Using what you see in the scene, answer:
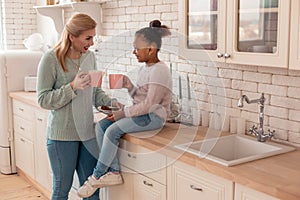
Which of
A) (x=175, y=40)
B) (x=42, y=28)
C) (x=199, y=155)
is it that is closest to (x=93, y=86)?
(x=175, y=40)

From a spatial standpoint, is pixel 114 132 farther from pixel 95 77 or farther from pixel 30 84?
pixel 30 84

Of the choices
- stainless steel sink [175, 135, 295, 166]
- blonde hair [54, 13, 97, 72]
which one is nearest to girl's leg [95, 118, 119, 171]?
blonde hair [54, 13, 97, 72]

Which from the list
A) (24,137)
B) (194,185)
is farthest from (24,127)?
(194,185)

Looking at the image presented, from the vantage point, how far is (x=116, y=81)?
2.88 metres

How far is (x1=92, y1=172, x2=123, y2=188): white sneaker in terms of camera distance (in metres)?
2.63

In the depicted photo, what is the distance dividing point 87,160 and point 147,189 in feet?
1.63

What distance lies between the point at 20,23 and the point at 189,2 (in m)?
3.12

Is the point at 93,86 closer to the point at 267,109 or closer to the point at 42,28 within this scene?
the point at 267,109

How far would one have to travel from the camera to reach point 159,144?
2.36 metres

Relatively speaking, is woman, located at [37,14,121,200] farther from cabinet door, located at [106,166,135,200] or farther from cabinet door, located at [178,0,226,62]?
cabinet door, located at [178,0,226,62]

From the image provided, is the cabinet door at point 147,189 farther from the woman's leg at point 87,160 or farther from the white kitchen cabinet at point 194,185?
the woman's leg at point 87,160

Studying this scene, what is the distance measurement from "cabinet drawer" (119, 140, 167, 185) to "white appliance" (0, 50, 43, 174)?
7.10 ft

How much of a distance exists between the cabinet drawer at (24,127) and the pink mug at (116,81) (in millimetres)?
1362

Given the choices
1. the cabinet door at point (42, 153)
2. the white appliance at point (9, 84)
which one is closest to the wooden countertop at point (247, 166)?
the cabinet door at point (42, 153)
